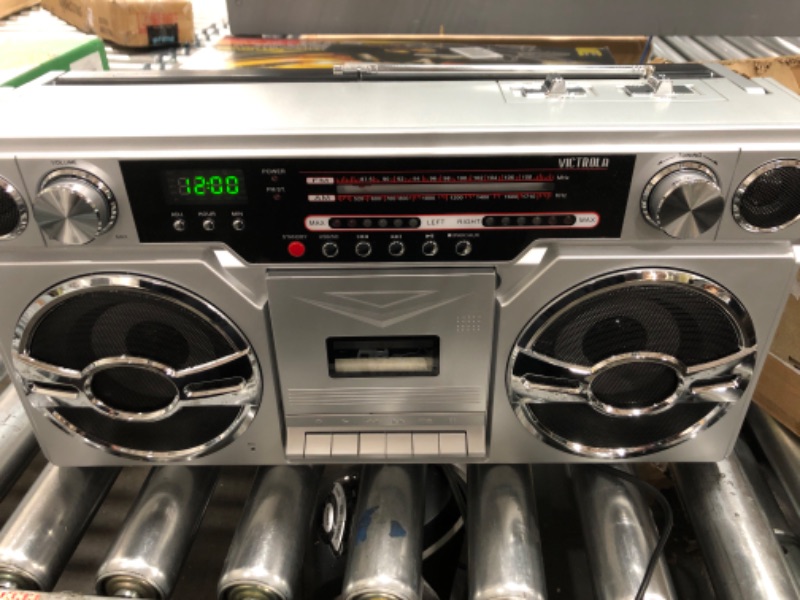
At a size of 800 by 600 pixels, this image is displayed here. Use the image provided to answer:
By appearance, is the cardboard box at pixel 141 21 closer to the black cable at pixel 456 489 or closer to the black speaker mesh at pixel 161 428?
the black speaker mesh at pixel 161 428

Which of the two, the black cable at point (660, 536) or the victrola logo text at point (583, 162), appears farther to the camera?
the black cable at point (660, 536)

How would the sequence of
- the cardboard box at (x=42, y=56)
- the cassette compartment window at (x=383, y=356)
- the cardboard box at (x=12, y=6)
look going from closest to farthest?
1. the cassette compartment window at (x=383, y=356)
2. the cardboard box at (x=42, y=56)
3. the cardboard box at (x=12, y=6)

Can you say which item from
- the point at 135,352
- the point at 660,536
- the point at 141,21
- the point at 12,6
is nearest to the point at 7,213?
the point at 135,352

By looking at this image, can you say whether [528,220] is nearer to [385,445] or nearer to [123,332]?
[385,445]

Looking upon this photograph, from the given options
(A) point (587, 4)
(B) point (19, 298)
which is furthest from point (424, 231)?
(A) point (587, 4)

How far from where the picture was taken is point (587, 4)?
3.50 ft

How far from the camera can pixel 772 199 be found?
561 millimetres

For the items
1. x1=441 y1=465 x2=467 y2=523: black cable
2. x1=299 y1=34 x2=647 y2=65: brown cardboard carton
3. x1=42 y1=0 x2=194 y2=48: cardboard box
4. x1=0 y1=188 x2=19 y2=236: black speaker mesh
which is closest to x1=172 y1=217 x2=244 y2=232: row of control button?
x1=0 y1=188 x2=19 y2=236: black speaker mesh

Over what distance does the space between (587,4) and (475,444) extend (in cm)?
74

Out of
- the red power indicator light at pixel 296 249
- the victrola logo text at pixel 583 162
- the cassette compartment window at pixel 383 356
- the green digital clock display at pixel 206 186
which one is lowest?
the cassette compartment window at pixel 383 356

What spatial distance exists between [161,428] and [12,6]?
1.22 metres

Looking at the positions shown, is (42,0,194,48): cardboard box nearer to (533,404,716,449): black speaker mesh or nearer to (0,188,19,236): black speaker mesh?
(0,188,19,236): black speaker mesh

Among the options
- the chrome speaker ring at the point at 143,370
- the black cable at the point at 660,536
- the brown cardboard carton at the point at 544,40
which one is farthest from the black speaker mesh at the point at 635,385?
the brown cardboard carton at the point at 544,40

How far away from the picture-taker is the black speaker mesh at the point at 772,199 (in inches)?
21.5
